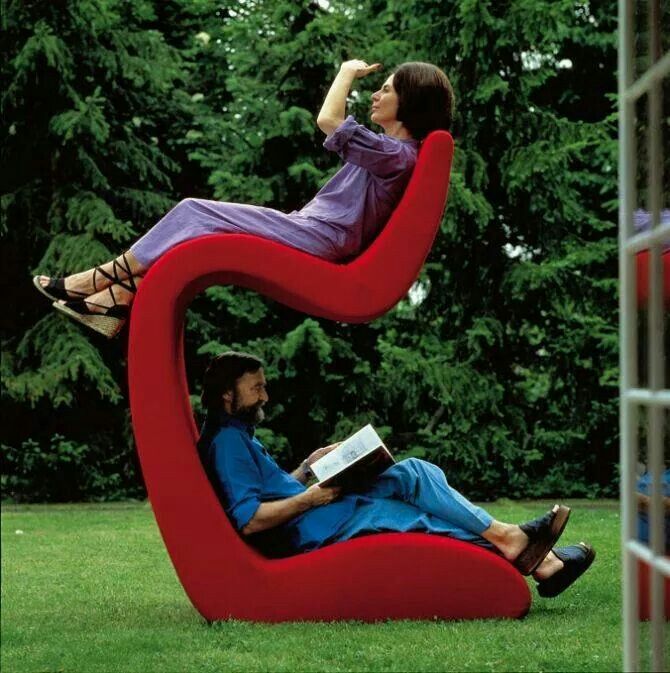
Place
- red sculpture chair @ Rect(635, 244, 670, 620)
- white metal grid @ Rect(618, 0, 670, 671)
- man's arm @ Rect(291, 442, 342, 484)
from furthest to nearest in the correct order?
man's arm @ Rect(291, 442, 342, 484) → red sculpture chair @ Rect(635, 244, 670, 620) → white metal grid @ Rect(618, 0, 670, 671)

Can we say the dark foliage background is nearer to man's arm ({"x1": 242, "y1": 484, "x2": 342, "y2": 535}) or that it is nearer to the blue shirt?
the blue shirt

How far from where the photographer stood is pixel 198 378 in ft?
47.5

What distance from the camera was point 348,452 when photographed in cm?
532

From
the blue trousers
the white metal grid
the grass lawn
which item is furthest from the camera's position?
the blue trousers

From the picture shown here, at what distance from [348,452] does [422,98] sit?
1485 mm

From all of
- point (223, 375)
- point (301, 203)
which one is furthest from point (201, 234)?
point (301, 203)

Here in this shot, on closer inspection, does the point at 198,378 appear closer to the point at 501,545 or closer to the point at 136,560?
the point at 136,560

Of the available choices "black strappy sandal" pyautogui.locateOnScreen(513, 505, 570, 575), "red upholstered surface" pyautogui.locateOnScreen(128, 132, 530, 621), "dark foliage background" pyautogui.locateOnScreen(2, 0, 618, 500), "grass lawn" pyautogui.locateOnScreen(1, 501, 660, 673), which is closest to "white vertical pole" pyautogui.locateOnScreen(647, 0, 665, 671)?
"grass lawn" pyautogui.locateOnScreen(1, 501, 660, 673)

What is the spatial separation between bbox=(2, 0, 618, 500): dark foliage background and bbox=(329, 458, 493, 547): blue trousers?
6.99m

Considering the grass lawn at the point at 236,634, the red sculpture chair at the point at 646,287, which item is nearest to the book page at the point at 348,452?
the grass lawn at the point at 236,634

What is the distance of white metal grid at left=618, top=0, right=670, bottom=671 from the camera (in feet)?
8.64

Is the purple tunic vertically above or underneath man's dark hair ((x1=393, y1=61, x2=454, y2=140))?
underneath

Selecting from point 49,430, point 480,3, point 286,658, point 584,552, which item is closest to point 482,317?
point 480,3

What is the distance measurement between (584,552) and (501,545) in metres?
0.40
